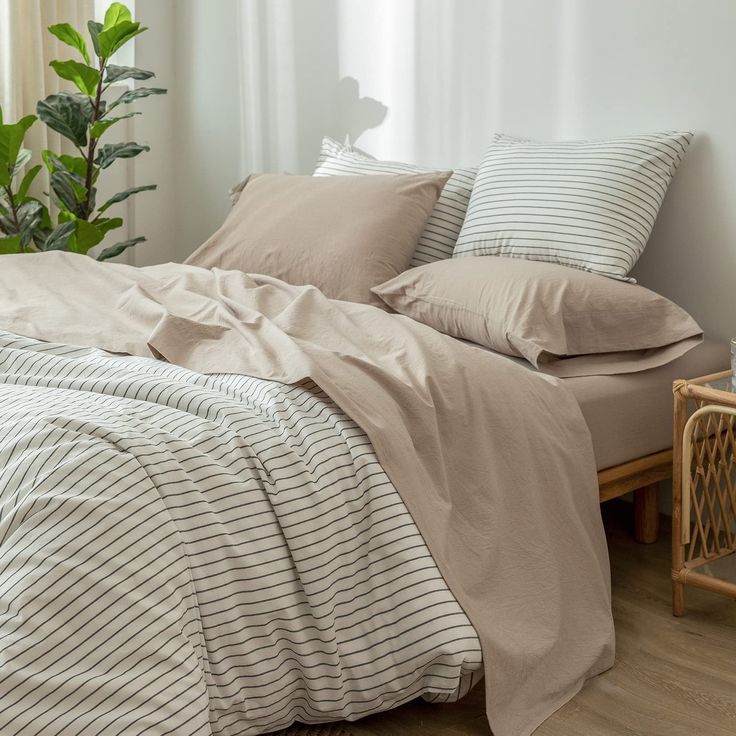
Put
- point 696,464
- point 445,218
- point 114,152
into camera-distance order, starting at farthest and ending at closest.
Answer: point 114,152, point 445,218, point 696,464

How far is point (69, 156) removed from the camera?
154 inches

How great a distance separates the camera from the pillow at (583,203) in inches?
95.3

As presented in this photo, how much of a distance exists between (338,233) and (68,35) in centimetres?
168

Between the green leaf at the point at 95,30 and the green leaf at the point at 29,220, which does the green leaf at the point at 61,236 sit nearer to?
the green leaf at the point at 29,220

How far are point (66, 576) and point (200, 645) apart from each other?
0.79 ft

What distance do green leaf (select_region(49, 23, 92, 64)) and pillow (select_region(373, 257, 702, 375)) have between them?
6.78 feet

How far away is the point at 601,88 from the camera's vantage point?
8.93 feet

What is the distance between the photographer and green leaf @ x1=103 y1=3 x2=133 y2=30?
3746 mm

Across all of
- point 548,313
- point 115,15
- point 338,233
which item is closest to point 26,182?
point 115,15

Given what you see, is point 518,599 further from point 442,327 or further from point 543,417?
point 442,327

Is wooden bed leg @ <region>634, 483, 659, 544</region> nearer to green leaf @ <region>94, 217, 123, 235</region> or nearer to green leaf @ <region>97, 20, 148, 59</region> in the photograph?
green leaf @ <region>94, 217, 123, 235</region>

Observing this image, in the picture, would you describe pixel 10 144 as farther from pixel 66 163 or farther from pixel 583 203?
pixel 583 203

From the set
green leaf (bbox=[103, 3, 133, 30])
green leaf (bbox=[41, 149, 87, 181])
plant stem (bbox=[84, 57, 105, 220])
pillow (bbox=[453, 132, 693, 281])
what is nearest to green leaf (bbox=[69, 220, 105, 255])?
plant stem (bbox=[84, 57, 105, 220])

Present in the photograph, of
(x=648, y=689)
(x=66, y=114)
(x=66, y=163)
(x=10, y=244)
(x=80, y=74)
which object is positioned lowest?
(x=648, y=689)
